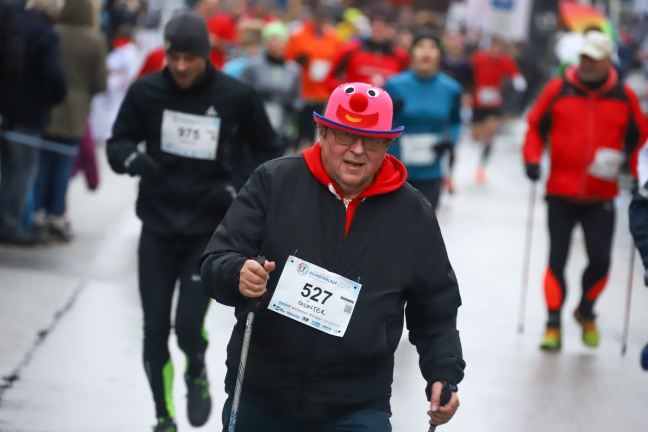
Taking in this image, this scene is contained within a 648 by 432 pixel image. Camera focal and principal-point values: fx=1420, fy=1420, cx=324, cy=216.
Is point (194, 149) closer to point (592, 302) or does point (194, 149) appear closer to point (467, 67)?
point (592, 302)

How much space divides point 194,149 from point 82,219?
22.5 ft

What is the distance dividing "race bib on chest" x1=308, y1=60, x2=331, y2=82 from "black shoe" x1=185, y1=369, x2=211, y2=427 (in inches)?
460

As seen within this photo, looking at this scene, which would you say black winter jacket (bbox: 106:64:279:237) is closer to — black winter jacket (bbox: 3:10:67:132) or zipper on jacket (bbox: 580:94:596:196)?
zipper on jacket (bbox: 580:94:596:196)

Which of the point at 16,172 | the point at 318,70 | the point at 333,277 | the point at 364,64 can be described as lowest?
the point at 16,172

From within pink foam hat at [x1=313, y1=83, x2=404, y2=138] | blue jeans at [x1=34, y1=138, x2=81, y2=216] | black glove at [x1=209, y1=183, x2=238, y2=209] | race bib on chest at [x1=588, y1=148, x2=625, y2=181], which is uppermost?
pink foam hat at [x1=313, y1=83, x2=404, y2=138]

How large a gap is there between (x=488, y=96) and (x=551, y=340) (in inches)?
446

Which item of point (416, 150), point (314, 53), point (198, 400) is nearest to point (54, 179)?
point (416, 150)

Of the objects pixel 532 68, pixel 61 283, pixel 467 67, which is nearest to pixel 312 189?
pixel 61 283

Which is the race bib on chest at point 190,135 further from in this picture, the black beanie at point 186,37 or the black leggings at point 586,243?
→ the black leggings at point 586,243

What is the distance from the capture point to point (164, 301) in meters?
6.50

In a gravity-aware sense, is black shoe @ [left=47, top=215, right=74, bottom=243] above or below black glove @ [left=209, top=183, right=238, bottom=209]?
below

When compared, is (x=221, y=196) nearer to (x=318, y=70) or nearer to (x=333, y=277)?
(x=333, y=277)

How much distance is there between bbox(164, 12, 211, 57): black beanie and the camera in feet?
20.8

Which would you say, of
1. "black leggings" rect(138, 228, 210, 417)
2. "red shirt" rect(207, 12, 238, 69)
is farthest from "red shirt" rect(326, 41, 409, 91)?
"black leggings" rect(138, 228, 210, 417)
